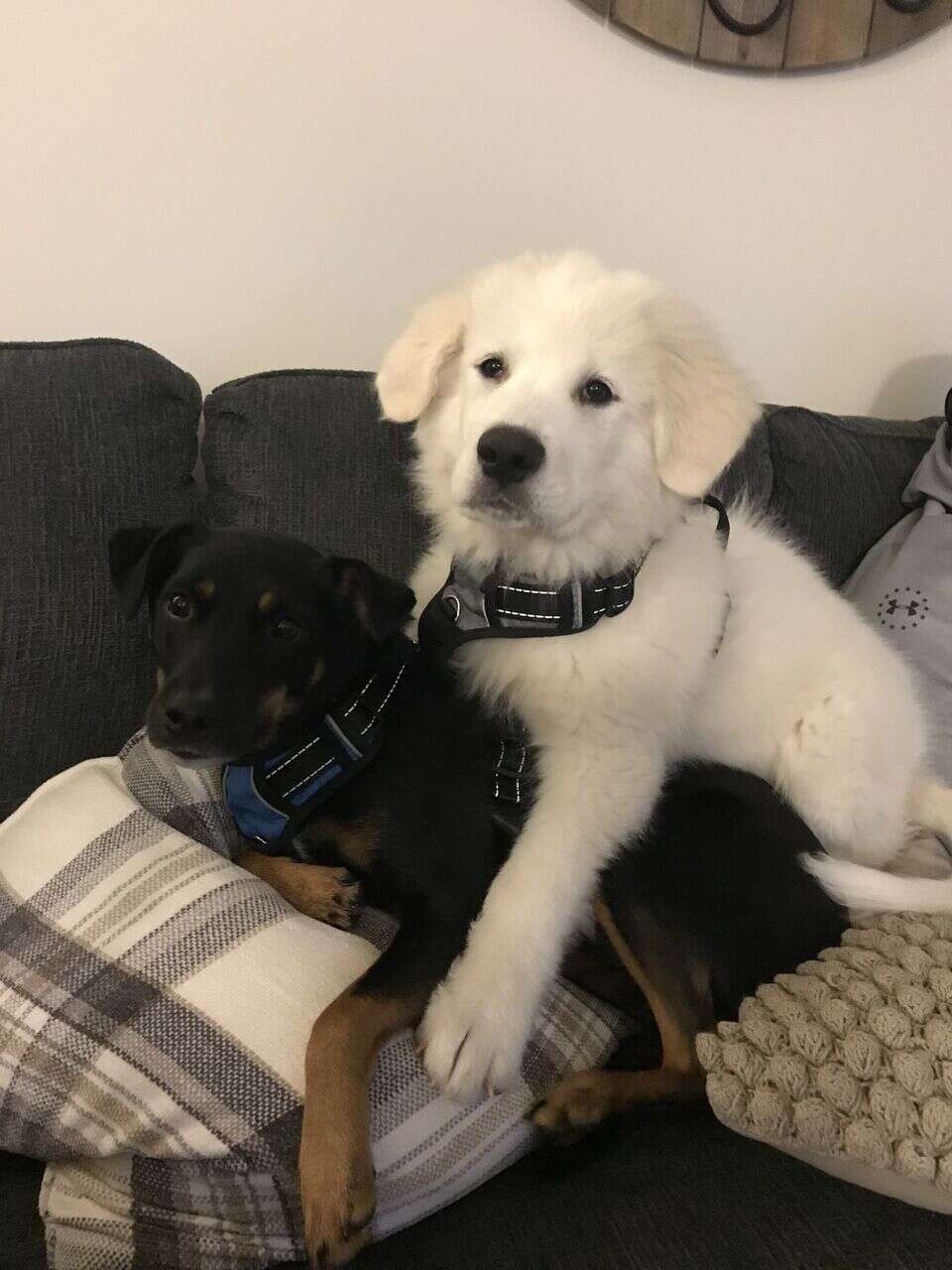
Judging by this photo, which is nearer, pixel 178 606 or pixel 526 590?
pixel 178 606

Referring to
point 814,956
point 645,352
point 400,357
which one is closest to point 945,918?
point 814,956

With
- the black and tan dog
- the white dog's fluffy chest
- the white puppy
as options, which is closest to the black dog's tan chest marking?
the black and tan dog

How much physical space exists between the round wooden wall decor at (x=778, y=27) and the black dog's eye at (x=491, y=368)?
1.27 m

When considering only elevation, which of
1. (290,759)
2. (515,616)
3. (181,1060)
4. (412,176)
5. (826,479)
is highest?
(412,176)

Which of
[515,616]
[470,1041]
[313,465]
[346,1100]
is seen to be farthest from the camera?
[313,465]

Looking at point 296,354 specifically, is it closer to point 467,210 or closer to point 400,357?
point 467,210

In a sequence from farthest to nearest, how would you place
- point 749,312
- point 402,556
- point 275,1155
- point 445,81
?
point 749,312 < point 445,81 < point 402,556 < point 275,1155

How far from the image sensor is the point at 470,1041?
1.20 metres

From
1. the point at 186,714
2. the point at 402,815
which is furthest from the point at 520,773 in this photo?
the point at 186,714

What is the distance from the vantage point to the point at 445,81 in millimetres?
2084

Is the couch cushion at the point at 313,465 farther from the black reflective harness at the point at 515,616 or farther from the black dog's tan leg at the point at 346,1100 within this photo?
the black dog's tan leg at the point at 346,1100

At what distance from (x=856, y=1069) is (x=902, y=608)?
1.37 meters

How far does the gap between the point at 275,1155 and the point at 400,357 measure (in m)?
1.26

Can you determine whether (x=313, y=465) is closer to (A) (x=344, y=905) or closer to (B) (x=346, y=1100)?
(A) (x=344, y=905)
